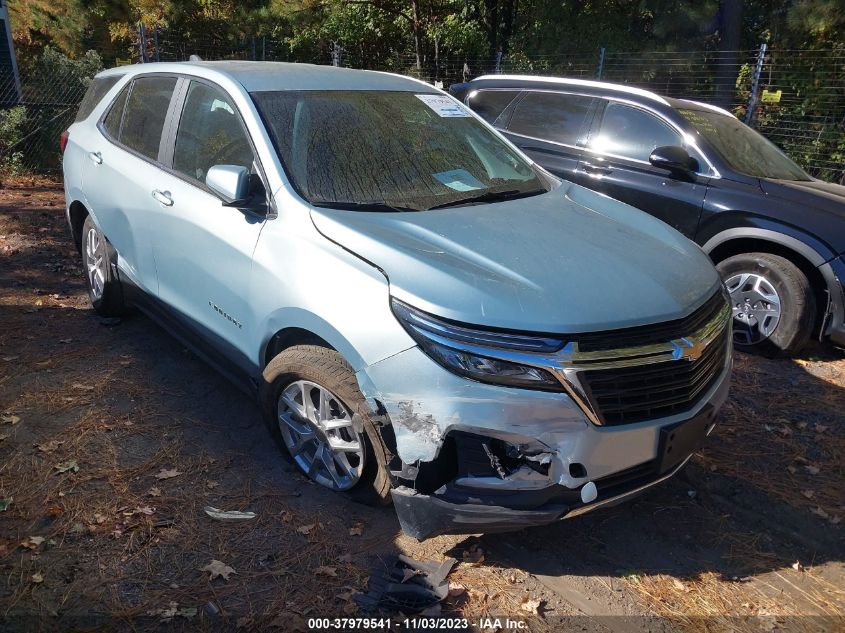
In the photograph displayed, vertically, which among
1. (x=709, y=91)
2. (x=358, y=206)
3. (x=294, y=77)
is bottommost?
(x=358, y=206)

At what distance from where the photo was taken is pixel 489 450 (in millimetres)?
2496

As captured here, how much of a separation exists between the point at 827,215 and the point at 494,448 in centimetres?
381

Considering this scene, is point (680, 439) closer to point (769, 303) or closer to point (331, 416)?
point (331, 416)

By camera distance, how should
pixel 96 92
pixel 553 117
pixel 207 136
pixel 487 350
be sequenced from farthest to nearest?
pixel 553 117
pixel 96 92
pixel 207 136
pixel 487 350

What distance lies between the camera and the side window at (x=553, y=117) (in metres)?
6.33

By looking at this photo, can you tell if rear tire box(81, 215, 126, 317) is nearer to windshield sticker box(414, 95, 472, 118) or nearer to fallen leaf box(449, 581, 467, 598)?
windshield sticker box(414, 95, 472, 118)

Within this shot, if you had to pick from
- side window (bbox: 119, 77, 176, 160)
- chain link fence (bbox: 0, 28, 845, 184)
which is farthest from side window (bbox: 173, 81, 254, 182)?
chain link fence (bbox: 0, 28, 845, 184)

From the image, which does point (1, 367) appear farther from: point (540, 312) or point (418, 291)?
point (540, 312)

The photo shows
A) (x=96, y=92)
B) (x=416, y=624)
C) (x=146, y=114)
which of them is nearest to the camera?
(x=416, y=624)

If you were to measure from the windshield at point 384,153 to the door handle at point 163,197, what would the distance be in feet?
2.49

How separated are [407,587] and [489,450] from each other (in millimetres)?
706

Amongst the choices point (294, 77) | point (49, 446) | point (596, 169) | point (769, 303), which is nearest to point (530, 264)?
point (294, 77)

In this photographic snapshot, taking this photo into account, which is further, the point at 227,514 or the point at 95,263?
the point at 95,263

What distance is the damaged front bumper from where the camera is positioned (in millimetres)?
2441
